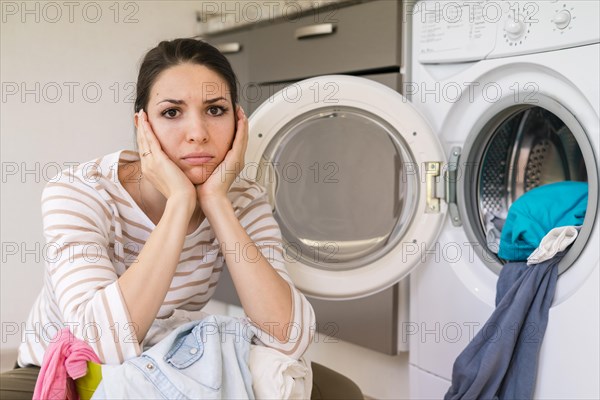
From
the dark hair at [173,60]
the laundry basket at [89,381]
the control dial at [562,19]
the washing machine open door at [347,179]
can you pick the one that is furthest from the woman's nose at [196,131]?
the control dial at [562,19]

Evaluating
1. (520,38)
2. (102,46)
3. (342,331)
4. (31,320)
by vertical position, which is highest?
(102,46)

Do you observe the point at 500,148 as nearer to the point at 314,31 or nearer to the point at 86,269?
the point at 314,31

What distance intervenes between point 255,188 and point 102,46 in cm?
103

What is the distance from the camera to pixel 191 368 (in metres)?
0.90

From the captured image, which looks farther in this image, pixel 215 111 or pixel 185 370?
pixel 215 111

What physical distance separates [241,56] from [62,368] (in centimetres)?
145

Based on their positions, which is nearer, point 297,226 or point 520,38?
point 520,38

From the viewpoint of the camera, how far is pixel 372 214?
1.64 m

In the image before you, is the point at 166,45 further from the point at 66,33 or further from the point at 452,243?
the point at 66,33

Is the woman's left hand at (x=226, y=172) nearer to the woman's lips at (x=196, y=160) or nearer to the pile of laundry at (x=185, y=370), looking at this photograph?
the woman's lips at (x=196, y=160)

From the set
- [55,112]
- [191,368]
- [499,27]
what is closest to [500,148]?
[499,27]

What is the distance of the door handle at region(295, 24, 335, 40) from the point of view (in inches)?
70.2

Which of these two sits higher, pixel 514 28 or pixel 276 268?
pixel 514 28

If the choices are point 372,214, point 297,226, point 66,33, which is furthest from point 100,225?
point 66,33
